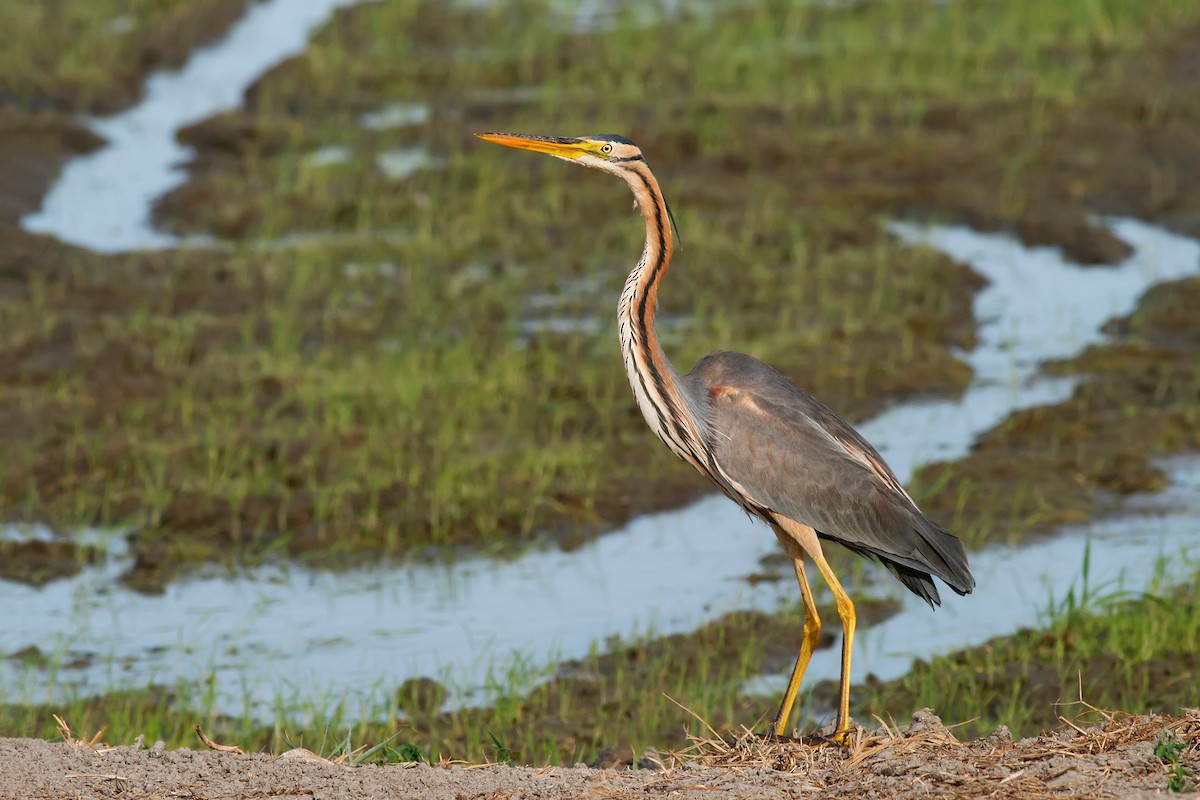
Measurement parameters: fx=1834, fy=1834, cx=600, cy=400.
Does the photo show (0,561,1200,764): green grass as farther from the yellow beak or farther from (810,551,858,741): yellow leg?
Result: the yellow beak

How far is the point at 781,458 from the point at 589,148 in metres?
1.12

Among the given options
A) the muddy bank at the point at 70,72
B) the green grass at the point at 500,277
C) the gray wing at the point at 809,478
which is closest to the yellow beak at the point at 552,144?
the gray wing at the point at 809,478

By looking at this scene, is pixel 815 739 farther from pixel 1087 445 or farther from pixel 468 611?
pixel 1087 445

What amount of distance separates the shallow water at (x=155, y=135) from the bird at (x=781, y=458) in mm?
7259

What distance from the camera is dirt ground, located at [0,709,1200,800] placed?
435cm

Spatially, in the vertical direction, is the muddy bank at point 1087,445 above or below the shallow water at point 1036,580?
above

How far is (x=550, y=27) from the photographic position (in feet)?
56.0

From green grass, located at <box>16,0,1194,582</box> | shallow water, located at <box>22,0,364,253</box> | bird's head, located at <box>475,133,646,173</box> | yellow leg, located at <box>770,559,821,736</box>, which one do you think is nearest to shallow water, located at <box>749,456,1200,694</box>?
green grass, located at <box>16,0,1194,582</box>

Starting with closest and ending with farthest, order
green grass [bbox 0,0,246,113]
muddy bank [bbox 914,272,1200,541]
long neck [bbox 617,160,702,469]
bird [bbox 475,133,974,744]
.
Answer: long neck [bbox 617,160,702,469] < bird [bbox 475,133,974,744] < muddy bank [bbox 914,272,1200,541] < green grass [bbox 0,0,246,113]

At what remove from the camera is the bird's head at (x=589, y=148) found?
5.57 meters

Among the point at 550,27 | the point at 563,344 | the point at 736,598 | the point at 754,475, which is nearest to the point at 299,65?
the point at 550,27

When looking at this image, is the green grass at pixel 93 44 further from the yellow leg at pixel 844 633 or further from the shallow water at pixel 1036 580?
the yellow leg at pixel 844 633

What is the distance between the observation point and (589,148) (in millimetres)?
5629

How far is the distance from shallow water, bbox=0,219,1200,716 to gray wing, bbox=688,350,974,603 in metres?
1.44
